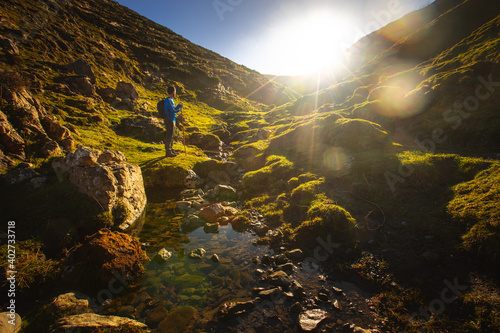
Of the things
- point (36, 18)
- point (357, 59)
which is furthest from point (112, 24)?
point (357, 59)

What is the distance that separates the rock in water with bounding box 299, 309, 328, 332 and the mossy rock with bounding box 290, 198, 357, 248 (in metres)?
3.10

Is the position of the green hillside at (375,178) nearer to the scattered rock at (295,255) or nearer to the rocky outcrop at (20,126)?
the rocky outcrop at (20,126)

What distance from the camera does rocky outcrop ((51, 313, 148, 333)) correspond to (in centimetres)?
465

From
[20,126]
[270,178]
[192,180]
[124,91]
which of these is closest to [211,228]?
[270,178]

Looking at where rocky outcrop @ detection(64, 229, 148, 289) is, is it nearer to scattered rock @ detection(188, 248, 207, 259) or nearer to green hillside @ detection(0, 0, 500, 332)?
green hillside @ detection(0, 0, 500, 332)

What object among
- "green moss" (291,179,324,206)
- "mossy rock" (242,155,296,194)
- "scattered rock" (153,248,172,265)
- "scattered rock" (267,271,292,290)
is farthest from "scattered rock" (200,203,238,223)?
"scattered rock" (267,271,292,290)

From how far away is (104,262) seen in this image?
6926 millimetres

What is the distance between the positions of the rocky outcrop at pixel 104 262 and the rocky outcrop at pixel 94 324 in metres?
1.67

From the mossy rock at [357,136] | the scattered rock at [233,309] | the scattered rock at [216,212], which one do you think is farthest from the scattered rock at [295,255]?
the mossy rock at [357,136]

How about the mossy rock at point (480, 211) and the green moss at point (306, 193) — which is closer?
the mossy rock at point (480, 211)

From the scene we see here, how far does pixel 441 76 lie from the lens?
16.3 meters

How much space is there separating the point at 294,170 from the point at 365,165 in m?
4.91

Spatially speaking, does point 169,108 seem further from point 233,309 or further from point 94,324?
point 233,309

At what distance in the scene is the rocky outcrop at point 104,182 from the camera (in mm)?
9312
